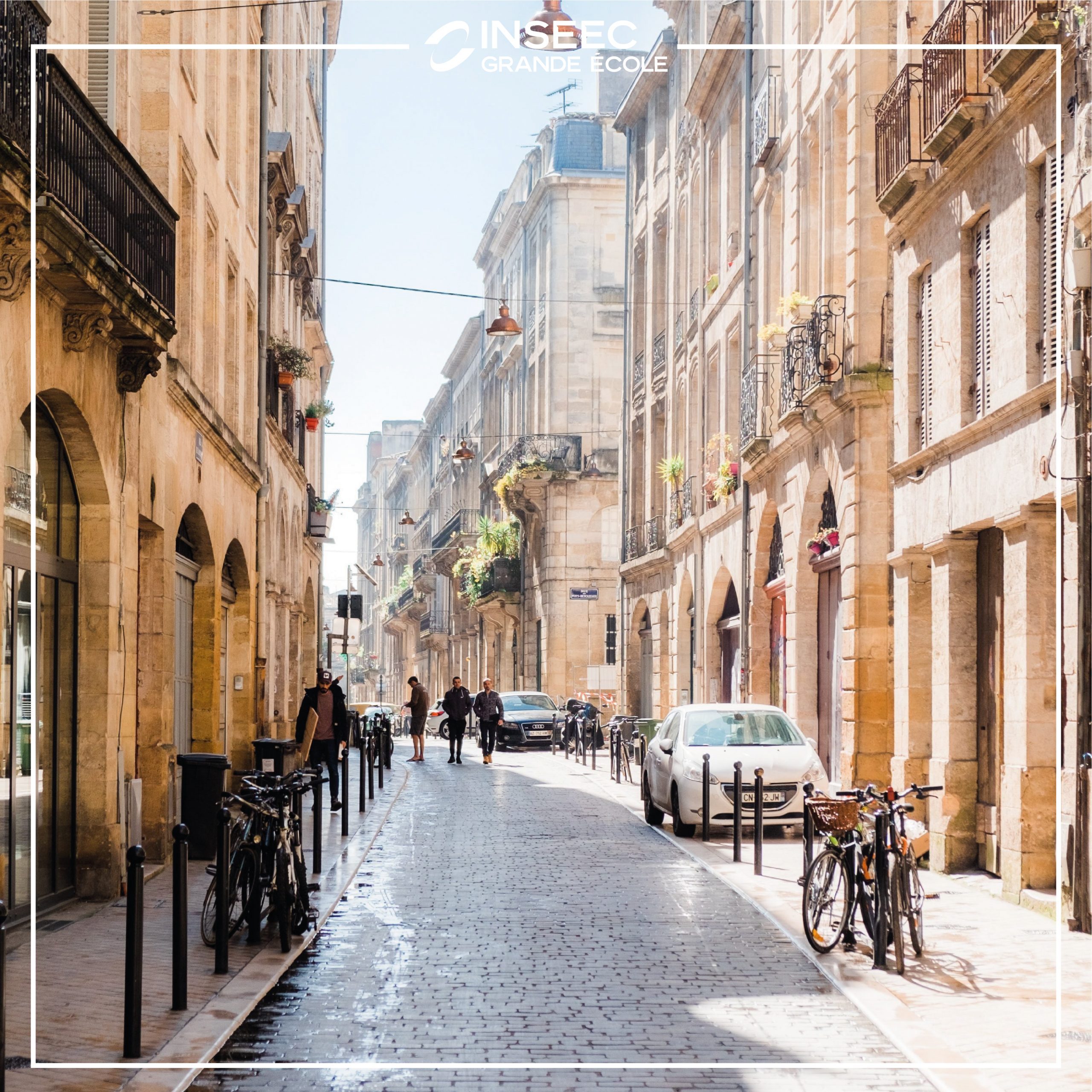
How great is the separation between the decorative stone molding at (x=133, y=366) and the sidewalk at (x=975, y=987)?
6285 millimetres

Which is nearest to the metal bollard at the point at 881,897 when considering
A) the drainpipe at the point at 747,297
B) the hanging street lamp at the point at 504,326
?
the drainpipe at the point at 747,297

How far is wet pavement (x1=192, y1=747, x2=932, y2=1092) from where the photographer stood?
7.34 m

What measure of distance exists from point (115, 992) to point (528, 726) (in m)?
33.5

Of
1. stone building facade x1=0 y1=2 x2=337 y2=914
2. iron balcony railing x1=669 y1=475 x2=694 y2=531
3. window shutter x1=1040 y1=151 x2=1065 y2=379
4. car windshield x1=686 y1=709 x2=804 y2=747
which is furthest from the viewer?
iron balcony railing x1=669 y1=475 x2=694 y2=531

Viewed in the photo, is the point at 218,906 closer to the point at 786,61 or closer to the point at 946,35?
the point at 946,35

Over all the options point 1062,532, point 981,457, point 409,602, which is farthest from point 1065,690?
point 409,602

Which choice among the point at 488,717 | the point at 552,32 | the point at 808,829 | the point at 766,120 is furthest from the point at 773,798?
the point at 488,717

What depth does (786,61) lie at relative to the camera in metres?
25.9

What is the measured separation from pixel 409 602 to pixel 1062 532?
73699 millimetres

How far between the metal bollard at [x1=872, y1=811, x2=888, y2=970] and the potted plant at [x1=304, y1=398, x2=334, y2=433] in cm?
2760

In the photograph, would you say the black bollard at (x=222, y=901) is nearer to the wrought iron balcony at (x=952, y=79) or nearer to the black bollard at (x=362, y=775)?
the wrought iron balcony at (x=952, y=79)

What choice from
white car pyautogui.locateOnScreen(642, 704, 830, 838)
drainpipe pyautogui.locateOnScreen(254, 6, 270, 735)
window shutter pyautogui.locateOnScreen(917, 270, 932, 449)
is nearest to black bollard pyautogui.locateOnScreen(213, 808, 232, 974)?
white car pyautogui.locateOnScreen(642, 704, 830, 838)

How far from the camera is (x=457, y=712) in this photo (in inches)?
1390

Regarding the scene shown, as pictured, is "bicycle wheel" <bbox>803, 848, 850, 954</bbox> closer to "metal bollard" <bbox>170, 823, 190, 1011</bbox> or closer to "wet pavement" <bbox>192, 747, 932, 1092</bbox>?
"wet pavement" <bbox>192, 747, 932, 1092</bbox>
